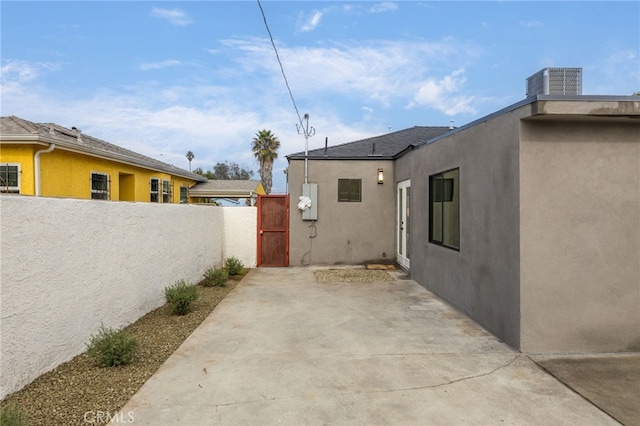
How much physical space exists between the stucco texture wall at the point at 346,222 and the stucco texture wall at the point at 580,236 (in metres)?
6.14

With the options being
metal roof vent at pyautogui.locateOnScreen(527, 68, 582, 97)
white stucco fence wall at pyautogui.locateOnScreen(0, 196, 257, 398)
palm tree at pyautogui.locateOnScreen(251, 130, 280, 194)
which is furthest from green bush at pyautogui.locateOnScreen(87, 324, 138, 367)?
palm tree at pyautogui.locateOnScreen(251, 130, 280, 194)

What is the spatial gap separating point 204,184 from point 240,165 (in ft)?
107

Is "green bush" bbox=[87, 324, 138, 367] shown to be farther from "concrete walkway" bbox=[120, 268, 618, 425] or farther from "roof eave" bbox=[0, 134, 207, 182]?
"roof eave" bbox=[0, 134, 207, 182]

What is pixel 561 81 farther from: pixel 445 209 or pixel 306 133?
pixel 306 133

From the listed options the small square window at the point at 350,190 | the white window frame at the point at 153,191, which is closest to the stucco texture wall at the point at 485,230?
the small square window at the point at 350,190

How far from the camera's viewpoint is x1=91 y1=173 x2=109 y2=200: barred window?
10239mm

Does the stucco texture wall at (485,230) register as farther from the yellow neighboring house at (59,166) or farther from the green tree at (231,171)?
the green tree at (231,171)

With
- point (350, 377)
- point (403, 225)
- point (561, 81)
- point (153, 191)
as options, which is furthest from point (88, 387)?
point (153, 191)

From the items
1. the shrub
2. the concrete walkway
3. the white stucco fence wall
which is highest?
the white stucco fence wall

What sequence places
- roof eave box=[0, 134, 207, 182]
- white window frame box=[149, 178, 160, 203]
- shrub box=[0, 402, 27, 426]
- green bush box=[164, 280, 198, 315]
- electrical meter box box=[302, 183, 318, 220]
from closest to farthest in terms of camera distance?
1. shrub box=[0, 402, 27, 426]
2. green bush box=[164, 280, 198, 315]
3. roof eave box=[0, 134, 207, 182]
4. electrical meter box box=[302, 183, 318, 220]
5. white window frame box=[149, 178, 160, 203]

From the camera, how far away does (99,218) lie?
13.3ft

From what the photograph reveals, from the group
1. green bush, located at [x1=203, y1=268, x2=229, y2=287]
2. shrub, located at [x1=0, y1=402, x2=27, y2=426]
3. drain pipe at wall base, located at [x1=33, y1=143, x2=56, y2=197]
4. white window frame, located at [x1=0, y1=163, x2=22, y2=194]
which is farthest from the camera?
drain pipe at wall base, located at [x1=33, y1=143, x2=56, y2=197]

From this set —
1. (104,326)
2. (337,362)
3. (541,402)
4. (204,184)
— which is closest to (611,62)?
(541,402)

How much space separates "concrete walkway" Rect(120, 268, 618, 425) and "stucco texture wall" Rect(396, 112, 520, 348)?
33 centimetres
